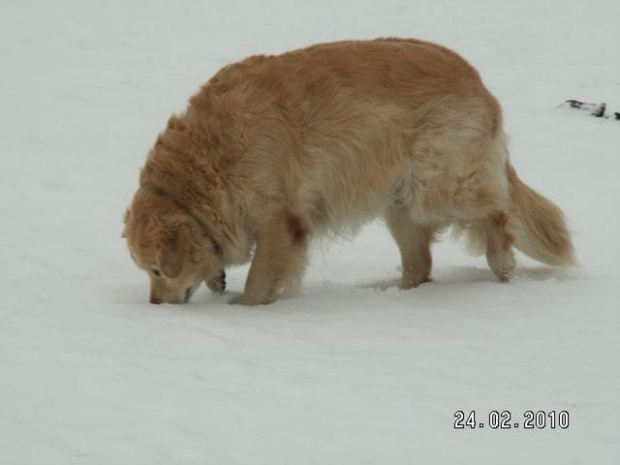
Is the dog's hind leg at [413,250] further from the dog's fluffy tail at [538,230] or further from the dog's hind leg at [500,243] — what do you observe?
the dog's fluffy tail at [538,230]

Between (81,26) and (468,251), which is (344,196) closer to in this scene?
(468,251)

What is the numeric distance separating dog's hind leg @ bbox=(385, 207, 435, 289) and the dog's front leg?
3.31ft

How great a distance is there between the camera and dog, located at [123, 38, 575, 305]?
6.42 m

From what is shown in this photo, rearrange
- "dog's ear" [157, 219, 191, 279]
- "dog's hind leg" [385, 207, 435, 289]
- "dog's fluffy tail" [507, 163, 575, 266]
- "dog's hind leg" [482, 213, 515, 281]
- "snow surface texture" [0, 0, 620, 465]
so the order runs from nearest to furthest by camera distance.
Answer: "snow surface texture" [0, 0, 620, 465] < "dog's ear" [157, 219, 191, 279] < "dog's hind leg" [482, 213, 515, 281] < "dog's fluffy tail" [507, 163, 575, 266] < "dog's hind leg" [385, 207, 435, 289]

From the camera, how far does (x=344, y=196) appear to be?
684 centimetres

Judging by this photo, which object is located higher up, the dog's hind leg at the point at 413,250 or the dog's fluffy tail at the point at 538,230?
the dog's fluffy tail at the point at 538,230

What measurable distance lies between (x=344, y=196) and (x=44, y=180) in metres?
4.22

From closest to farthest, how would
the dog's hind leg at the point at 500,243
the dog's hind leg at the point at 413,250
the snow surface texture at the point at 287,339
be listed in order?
the snow surface texture at the point at 287,339 → the dog's hind leg at the point at 500,243 → the dog's hind leg at the point at 413,250

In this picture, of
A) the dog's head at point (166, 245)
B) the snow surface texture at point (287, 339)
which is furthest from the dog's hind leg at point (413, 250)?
the dog's head at point (166, 245)

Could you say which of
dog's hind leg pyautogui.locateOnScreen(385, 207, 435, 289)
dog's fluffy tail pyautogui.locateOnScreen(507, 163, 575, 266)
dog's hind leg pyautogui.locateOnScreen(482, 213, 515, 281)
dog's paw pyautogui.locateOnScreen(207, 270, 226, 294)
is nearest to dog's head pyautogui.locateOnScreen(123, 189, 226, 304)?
dog's paw pyautogui.locateOnScreen(207, 270, 226, 294)

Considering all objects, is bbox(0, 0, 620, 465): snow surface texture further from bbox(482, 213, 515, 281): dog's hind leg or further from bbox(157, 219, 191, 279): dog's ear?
bbox(157, 219, 191, 279): dog's ear

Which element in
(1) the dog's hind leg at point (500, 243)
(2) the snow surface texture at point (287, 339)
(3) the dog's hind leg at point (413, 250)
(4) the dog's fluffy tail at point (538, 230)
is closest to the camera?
(2) the snow surface texture at point (287, 339)

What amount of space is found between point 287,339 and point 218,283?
66.2 inches

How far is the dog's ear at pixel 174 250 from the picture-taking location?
640 cm
